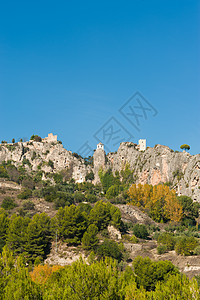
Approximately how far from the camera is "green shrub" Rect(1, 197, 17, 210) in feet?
190

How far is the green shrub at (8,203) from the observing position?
58031mm

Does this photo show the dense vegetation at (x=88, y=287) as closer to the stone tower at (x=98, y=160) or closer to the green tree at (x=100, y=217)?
the green tree at (x=100, y=217)

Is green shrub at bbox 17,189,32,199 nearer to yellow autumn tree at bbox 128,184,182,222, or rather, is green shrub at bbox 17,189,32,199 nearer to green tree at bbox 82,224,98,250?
yellow autumn tree at bbox 128,184,182,222

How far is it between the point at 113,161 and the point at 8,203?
Result: 4613cm

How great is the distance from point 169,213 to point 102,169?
122 feet

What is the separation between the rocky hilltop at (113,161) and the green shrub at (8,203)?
3229cm

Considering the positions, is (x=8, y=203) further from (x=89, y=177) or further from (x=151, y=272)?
(x=89, y=177)

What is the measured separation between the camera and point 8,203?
2322 inches

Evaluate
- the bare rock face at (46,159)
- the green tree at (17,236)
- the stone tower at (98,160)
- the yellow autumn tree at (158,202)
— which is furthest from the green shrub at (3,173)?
the green tree at (17,236)

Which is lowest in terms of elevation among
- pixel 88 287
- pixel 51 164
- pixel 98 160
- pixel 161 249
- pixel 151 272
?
pixel 151 272

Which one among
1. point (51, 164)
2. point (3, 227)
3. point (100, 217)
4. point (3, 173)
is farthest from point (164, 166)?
point (3, 227)

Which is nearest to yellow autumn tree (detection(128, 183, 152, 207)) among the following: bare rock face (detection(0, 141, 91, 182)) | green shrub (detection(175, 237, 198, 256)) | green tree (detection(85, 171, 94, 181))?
green shrub (detection(175, 237, 198, 256))

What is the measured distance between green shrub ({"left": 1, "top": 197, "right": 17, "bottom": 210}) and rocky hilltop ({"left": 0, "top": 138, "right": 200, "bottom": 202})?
3229cm

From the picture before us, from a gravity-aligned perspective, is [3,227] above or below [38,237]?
above
